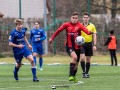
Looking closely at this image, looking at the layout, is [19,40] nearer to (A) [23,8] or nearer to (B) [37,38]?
(B) [37,38]

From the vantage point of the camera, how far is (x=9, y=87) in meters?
15.3

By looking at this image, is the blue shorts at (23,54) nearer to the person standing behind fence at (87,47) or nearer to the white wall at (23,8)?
the person standing behind fence at (87,47)

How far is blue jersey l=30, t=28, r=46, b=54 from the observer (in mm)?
23891

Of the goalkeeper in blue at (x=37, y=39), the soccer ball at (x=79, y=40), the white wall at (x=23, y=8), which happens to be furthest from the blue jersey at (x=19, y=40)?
the white wall at (x=23, y=8)

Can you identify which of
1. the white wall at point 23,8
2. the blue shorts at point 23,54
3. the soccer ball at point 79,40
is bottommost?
the blue shorts at point 23,54

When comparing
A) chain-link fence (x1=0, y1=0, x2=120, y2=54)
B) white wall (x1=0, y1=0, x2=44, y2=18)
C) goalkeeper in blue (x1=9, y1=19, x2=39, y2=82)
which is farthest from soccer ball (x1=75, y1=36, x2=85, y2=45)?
white wall (x1=0, y1=0, x2=44, y2=18)

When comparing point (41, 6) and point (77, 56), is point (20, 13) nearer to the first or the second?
point (41, 6)

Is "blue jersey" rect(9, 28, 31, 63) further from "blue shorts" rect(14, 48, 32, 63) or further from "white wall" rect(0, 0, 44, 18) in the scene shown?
"white wall" rect(0, 0, 44, 18)

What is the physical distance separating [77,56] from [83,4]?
72.6 ft

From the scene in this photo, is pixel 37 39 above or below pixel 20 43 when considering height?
below

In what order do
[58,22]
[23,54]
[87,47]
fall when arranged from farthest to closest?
[58,22] → [87,47] → [23,54]

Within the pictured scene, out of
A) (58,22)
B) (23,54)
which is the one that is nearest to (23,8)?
(58,22)

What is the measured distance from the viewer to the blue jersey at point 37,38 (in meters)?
23.9

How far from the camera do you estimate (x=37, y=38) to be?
942 inches
